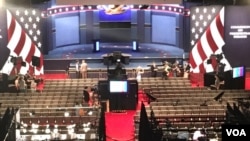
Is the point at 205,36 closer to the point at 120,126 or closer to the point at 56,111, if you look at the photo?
the point at 120,126

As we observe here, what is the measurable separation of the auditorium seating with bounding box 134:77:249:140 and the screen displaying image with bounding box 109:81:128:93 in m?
0.95

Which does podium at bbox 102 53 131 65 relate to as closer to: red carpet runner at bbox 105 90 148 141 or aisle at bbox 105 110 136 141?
red carpet runner at bbox 105 90 148 141

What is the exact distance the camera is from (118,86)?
21688 mm

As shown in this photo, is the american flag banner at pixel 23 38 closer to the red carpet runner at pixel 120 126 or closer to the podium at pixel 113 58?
the podium at pixel 113 58

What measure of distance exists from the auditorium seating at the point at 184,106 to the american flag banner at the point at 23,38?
657 cm

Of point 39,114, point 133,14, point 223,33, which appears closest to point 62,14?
point 133,14

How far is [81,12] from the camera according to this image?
36219 mm

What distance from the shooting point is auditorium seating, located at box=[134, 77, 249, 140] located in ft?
50.5

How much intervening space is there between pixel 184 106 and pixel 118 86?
13.6ft

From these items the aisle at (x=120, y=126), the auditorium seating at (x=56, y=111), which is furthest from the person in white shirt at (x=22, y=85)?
the aisle at (x=120, y=126)

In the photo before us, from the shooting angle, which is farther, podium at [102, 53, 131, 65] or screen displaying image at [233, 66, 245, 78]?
podium at [102, 53, 131, 65]

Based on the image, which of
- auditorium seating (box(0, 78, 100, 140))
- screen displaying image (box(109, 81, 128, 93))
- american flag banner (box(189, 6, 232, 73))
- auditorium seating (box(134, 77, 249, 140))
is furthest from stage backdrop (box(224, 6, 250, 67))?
screen displaying image (box(109, 81, 128, 93))

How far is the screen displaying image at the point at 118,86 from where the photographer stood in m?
21.6

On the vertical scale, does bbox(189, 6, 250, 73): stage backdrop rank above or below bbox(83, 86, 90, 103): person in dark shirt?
above
